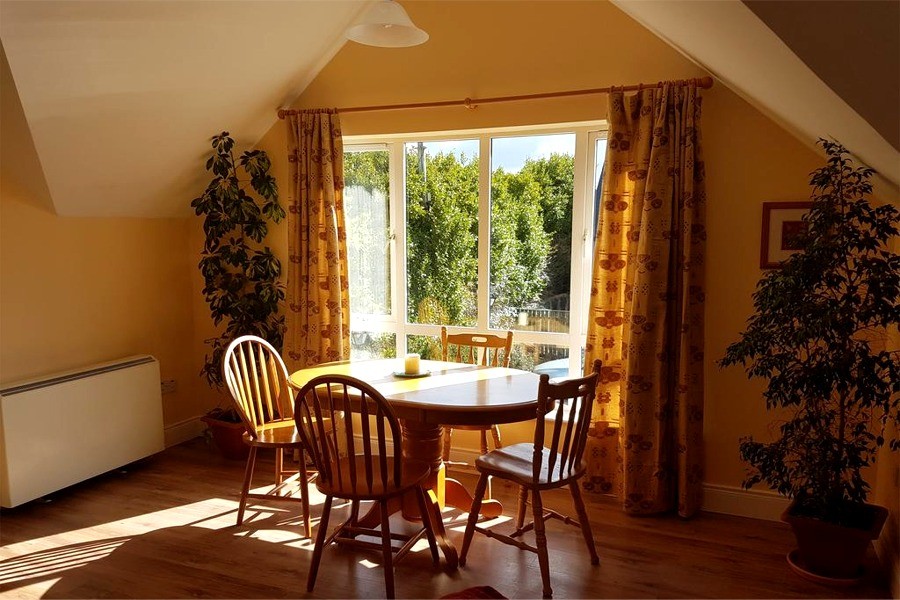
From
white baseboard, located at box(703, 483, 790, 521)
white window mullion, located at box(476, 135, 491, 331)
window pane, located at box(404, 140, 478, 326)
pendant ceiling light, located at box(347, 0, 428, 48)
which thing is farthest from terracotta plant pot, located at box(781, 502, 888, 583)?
pendant ceiling light, located at box(347, 0, 428, 48)

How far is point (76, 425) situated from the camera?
3.49 metres

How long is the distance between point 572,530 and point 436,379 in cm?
102

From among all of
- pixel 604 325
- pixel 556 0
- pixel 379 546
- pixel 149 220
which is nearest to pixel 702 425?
pixel 604 325

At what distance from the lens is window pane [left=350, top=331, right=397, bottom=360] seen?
13.8 ft

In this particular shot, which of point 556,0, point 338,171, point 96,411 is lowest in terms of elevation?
point 96,411

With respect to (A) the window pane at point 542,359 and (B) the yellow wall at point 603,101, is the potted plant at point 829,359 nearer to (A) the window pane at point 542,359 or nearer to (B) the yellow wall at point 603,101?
(B) the yellow wall at point 603,101

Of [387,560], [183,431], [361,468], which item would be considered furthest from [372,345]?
[387,560]

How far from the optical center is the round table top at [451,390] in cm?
256

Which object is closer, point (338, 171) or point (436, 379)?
point (436, 379)

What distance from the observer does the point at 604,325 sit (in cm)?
339

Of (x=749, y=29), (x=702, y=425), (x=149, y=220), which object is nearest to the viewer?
(x=749, y=29)

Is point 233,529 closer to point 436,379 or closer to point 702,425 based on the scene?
point 436,379

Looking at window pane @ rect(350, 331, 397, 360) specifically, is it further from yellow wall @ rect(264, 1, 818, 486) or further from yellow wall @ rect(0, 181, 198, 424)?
yellow wall @ rect(0, 181, 198, 424)

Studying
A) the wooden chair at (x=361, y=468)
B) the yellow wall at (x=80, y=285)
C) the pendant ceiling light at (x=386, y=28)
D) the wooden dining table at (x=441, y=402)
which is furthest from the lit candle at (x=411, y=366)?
the yellow wall at (x=80, y=285)
